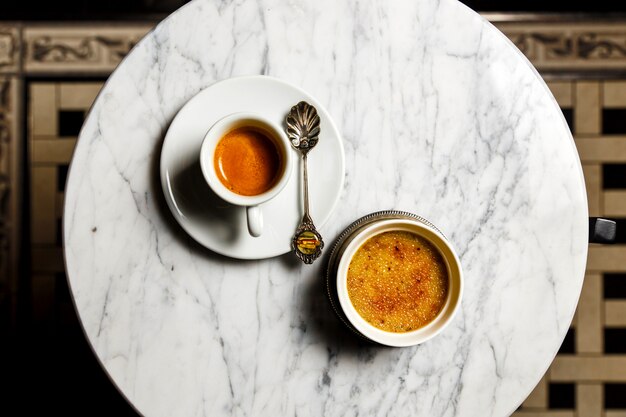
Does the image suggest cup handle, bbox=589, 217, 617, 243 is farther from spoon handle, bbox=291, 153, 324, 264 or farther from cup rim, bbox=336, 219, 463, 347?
spoon handle, bbox=291, 153, 324, 264

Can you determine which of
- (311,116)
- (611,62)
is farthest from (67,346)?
(611,62)

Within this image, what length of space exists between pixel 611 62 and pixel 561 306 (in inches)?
30.2

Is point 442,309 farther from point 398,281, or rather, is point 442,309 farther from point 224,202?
point 224,202

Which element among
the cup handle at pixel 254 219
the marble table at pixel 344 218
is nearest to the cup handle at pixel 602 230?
the marble table at pixel 344 218

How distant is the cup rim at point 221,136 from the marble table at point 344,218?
0.32 feet

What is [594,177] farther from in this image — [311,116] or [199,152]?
[199,152]

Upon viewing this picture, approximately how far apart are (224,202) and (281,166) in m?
0.09

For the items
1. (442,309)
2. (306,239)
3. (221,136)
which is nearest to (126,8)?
(221,136)

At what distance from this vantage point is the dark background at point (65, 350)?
136 centimetres

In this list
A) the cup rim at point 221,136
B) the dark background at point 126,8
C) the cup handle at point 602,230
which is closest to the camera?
the cup rim at point 221,136

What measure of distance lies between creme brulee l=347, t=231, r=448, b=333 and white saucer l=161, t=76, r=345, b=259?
0.08m

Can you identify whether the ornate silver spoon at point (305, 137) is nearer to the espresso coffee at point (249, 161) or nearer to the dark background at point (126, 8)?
the espresso coffee at point (249, 161)

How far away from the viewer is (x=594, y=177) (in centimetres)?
138

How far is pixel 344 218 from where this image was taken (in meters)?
0.83
